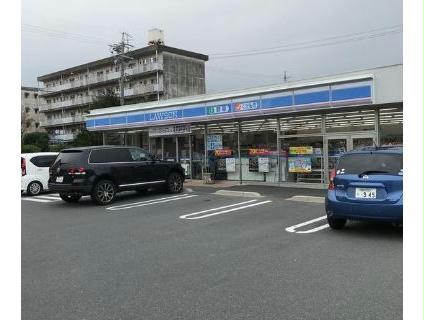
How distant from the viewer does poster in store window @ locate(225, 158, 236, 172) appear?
19609mm

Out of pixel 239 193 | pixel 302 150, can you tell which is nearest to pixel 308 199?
pixel 239 193

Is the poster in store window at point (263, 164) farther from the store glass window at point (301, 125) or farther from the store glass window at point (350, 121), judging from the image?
the store glass window at point (350, 121)

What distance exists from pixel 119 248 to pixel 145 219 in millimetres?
3044

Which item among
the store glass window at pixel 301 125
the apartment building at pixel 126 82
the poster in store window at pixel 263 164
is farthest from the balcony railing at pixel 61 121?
the store glass window at pixel 301 125

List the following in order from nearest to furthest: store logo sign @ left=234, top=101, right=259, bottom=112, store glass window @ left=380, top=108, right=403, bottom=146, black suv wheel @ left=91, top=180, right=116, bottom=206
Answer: black suv wheel @ left=91, top=180, right=116, bottom=206
store glass window @ left=380, top=108, right=403, bottom=146
store logo sign @ left=234, top=101, right=259, bottom=112

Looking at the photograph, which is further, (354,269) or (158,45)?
(158,45)

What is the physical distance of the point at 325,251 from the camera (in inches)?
276

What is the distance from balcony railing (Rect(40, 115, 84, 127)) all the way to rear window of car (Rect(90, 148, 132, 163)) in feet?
207

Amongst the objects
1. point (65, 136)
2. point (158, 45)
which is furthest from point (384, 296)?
point (65, 136)

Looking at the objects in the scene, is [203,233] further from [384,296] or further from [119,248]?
[384,296]

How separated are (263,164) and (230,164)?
1827mm

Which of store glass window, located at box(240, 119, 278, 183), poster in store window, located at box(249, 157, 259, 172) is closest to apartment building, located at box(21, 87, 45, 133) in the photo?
store glass window, located at box(240, 119, 278, 183)

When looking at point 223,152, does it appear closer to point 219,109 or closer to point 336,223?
point 219,109

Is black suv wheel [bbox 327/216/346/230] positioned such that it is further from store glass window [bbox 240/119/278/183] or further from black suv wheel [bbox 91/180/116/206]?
store glass window [bbox 240/119/278/183]
